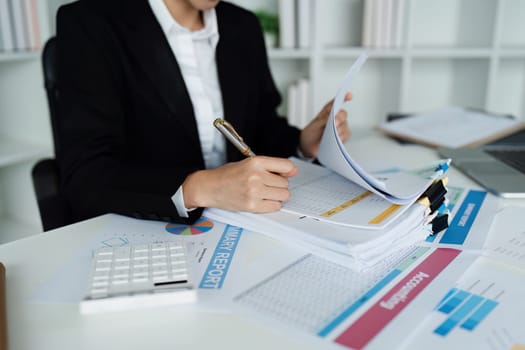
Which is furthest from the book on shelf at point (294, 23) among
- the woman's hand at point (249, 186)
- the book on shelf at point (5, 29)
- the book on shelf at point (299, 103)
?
the woman's hand at point (249, 186)

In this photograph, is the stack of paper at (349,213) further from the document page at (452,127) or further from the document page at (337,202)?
the document page at (452,127)

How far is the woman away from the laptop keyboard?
40cm

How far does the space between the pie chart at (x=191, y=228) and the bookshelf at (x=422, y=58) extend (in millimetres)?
1675

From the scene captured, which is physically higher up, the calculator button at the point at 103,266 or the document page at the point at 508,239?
the calculator button at the point at 103,266

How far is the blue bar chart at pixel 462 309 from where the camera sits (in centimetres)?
58

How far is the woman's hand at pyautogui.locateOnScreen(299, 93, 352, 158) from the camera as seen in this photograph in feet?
4.01

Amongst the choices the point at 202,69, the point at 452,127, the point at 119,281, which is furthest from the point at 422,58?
the point at 119,281

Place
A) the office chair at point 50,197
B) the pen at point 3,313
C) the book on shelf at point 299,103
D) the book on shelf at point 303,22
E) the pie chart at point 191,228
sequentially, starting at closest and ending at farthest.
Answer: the pen at point 3,313 → the pie chart at point 191,228 → the office chair at point 50,197 → the book on shelf at point 303,22 → the book on shelf at point 299,103

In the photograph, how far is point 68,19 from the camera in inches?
47.2

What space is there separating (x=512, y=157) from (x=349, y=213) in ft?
2.21

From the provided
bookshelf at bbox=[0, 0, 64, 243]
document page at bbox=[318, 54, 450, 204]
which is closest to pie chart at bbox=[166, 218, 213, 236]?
document page at bbox=[318, 54, 450, 204]

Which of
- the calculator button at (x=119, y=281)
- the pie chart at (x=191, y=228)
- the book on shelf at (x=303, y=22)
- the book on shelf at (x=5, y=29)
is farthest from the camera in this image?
the book on shelf at (x=303, y=22)

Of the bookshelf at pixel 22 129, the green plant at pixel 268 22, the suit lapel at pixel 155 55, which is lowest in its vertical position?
the bookshelf at pixel 22 129

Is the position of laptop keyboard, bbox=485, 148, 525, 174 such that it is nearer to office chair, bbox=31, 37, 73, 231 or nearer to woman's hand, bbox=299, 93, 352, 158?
woman's hand, bbox=299, 93, 352, 158
